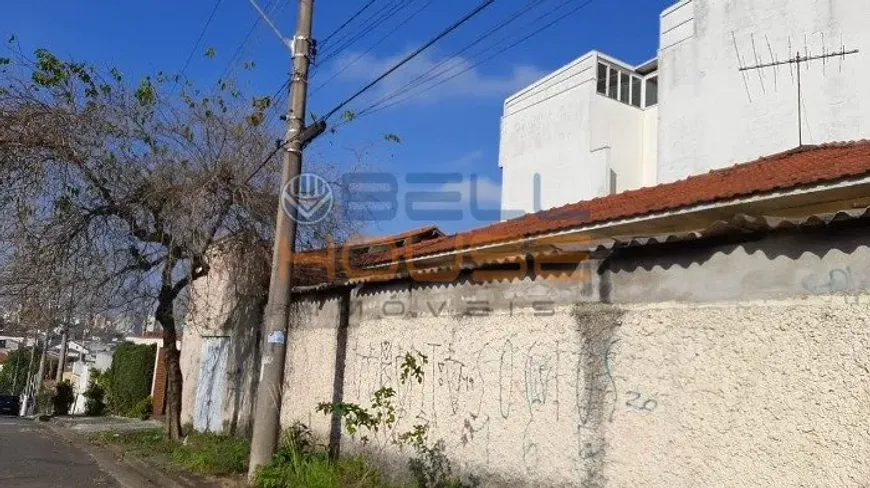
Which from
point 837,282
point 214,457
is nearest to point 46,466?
point 214,457

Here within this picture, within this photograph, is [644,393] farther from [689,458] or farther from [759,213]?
[759,213]

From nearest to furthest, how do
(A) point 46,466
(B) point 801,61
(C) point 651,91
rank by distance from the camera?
(A) point 46,466 < (B) point 801,61 < (C) point 651,91

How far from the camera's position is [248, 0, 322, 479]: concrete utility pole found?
325 inches

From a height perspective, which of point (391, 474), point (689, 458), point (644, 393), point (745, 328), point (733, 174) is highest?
point (733, 174)

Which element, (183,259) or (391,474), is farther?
(183,259)

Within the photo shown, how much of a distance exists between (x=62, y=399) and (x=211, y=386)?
15602mm

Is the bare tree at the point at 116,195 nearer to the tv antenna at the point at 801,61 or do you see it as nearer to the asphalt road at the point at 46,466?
the asphalt road at the point at 46,466

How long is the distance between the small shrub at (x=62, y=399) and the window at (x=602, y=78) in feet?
70.9

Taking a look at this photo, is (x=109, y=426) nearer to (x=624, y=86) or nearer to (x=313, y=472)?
(x=313, y=472)

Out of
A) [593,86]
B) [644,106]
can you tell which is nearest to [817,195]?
[593,86]

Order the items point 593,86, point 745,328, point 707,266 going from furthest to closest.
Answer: point 593,86
point 707,266
point 745,328

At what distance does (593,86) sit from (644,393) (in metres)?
14.9

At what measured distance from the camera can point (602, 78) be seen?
19188 mm

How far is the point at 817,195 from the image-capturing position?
4723 mm
